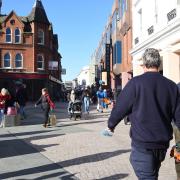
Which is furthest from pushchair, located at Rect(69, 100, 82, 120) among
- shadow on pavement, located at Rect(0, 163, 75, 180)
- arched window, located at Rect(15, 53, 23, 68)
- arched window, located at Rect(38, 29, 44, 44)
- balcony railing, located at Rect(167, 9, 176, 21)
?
arched window, located at Rect(38, 29, 44, 44)

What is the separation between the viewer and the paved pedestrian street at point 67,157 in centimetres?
738

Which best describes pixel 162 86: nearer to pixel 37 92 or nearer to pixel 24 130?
pixel 24 130

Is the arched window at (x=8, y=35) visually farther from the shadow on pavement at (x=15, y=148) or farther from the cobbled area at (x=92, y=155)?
the shadow on pavement at (x=15, y=148)

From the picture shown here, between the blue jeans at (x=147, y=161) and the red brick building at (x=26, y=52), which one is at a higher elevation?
the red brick building at (x=26, y=52)

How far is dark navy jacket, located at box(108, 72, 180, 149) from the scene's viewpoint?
4.07 metres

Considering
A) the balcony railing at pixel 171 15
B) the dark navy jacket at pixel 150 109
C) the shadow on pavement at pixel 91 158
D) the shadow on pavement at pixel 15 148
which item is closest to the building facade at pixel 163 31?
the balcony railing at pixel 171 15

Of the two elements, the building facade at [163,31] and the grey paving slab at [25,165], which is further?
the building facade at [163,31]

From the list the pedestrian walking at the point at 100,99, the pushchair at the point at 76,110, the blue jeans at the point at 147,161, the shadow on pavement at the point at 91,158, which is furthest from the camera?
the pedestrian walking at the point at 100,99

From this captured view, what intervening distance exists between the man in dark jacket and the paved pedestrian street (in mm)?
3063

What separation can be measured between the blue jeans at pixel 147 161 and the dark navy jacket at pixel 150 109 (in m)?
0.06

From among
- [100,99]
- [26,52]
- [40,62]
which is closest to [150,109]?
[100,99]

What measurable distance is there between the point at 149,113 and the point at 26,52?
44.0 m

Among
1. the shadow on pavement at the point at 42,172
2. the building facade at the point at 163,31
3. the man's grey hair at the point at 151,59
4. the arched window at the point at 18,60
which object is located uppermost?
the arched window at the point at 18,60

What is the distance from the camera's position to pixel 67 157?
9141 mm
